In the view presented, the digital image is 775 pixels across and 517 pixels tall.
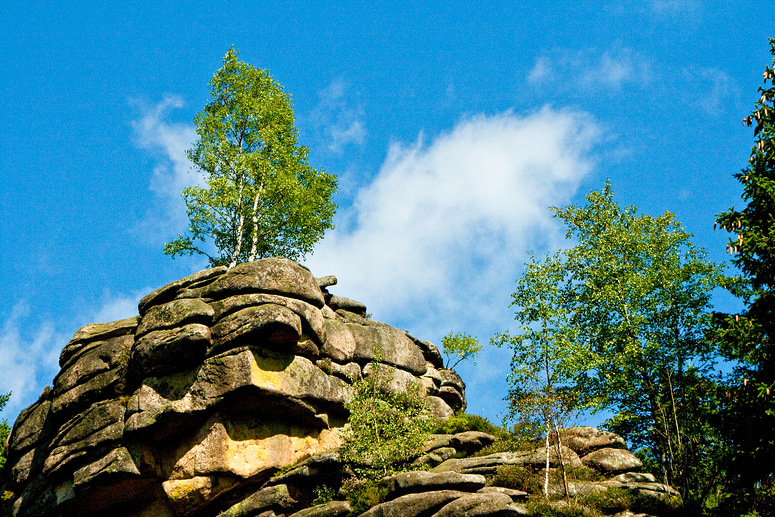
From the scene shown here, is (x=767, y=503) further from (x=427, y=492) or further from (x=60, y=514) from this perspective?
(x=60, y=514)

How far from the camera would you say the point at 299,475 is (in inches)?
1028

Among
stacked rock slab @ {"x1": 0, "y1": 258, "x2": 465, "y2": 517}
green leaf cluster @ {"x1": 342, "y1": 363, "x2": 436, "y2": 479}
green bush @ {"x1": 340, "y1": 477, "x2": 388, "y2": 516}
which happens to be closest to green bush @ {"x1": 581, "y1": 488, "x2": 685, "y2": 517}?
green leaf cluster @ {"x1": 342, "y1": 363, "x2": 436, "y2": 479}

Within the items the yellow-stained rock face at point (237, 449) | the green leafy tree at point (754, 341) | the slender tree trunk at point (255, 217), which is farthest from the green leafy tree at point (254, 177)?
the green leafy tree at point (754, 341)

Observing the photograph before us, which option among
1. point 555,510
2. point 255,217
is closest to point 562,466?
point 555,510

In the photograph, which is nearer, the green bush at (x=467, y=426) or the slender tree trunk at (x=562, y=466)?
the slender tree trunk at (x=562, y=466)

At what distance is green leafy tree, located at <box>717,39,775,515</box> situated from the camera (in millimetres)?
19234

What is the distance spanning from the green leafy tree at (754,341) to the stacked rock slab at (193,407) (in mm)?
17475

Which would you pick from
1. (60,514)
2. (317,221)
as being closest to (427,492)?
(60,514)

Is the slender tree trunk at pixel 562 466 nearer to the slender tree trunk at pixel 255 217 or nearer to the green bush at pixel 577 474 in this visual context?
the green bush at pixel 577 474

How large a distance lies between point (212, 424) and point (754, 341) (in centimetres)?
2275

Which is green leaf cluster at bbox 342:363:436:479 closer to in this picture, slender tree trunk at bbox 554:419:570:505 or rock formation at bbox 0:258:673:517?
rock formation at bbox 0:258:673:517

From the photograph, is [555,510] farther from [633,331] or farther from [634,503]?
[633,331]

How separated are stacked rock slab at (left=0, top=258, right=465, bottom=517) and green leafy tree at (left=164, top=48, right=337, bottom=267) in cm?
957

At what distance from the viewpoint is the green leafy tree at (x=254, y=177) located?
4116 cm
